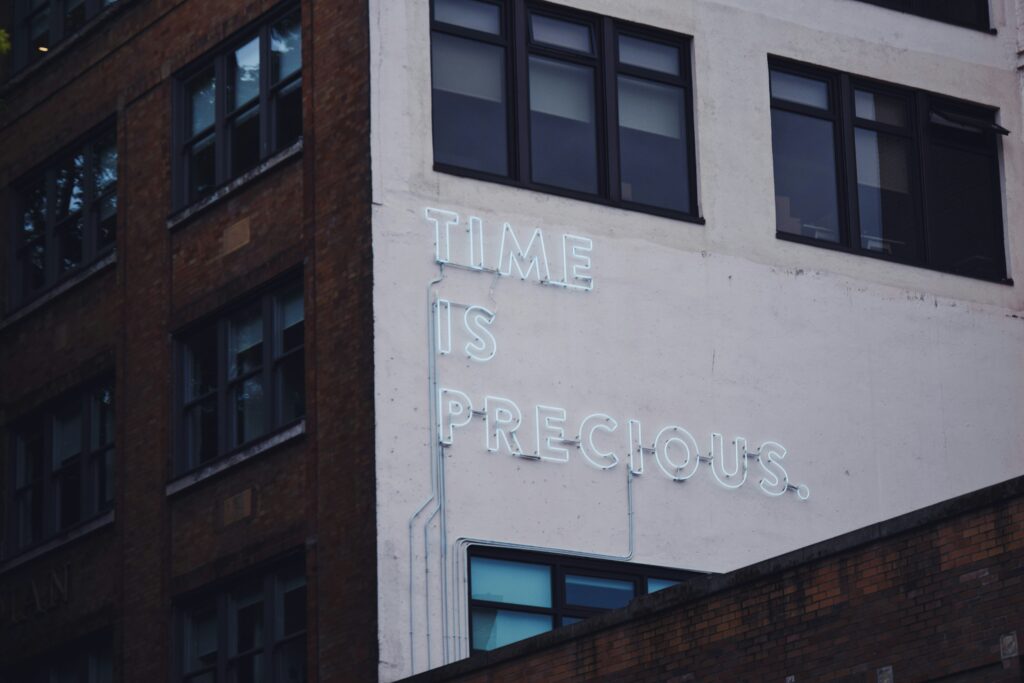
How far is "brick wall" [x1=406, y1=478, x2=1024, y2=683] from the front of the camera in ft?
63.3

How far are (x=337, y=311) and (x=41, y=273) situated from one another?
8.58 metres

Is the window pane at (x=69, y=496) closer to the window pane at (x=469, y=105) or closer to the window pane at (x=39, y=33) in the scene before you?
the window pane at (x=39, y=33)

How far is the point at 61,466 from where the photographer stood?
33625 millimetres

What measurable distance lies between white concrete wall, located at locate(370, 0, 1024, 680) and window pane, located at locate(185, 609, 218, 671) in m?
4.01

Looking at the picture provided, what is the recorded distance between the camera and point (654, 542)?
2842 cm

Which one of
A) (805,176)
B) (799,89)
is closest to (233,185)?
(805,176)

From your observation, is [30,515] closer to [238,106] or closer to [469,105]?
[238,106]

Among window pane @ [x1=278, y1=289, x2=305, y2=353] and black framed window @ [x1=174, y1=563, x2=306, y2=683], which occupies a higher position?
window pane @ [x1=278, y1=289, x2=305, y2=353]

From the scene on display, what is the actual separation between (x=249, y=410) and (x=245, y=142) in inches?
142

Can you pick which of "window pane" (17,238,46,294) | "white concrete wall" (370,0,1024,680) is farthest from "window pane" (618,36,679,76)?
"window pane" (17,238,46,294)

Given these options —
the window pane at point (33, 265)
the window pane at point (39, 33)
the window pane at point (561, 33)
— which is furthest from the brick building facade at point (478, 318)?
the window pane at point (39, 33)

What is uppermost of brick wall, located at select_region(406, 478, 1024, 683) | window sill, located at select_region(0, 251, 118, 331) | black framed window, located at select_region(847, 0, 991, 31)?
black framed window, located at select_region(847, 0, 991, 31)

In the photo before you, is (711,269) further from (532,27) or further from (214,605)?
(214,605)

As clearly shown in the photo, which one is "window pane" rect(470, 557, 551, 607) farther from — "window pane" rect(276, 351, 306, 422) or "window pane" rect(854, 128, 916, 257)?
"window pane" rect(854, 128, 916, 257)
